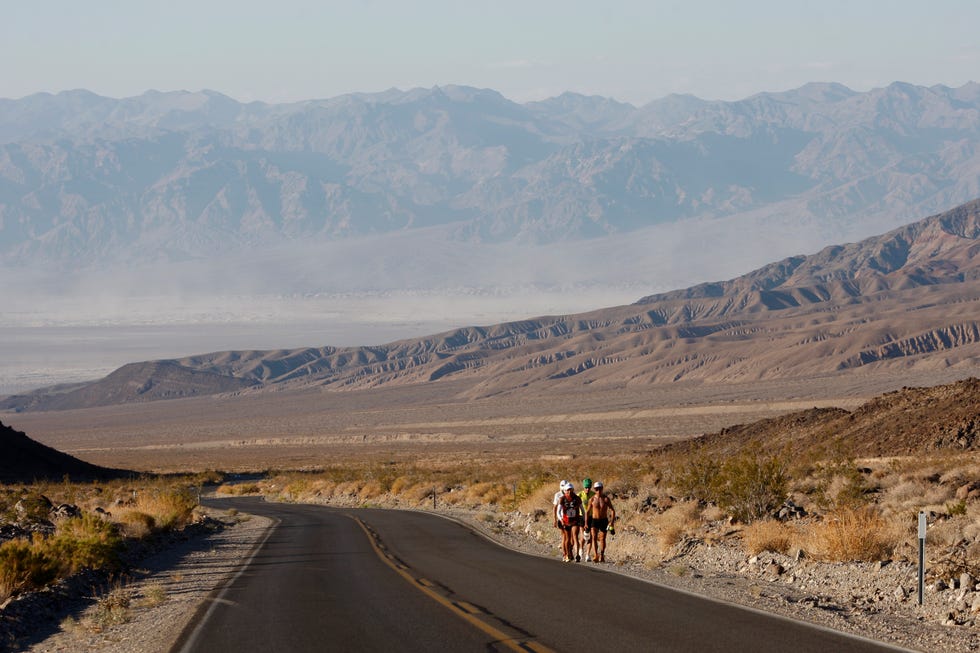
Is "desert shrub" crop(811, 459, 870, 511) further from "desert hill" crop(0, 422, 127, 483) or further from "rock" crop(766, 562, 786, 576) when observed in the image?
"desert hill" crop(0, 422, 127, 483)

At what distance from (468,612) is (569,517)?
6027mm

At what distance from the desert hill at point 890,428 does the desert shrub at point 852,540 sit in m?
13.4

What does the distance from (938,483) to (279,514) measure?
22.6 meters

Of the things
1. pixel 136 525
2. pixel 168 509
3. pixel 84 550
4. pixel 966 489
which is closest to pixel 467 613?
pixel 84 550

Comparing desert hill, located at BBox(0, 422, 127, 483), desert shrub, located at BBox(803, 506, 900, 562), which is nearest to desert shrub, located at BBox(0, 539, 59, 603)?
desert shrub, located at BBox(803, 506, 900, 562)

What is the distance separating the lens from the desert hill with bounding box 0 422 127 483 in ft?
198

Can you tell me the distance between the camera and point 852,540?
16406mm

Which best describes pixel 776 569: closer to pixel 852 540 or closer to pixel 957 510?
pixel 852 540

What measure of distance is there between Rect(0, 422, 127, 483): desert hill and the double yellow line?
4390 centimetres

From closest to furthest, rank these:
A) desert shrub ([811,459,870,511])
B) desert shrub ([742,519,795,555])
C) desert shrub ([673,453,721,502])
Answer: desert shrub ([742,519,795,555]) < desert shrub ([811,459,870,511]) < desert shrub ([673,453,721,502])

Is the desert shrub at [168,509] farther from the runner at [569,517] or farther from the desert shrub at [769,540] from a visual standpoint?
the desert shrub at [769,540]

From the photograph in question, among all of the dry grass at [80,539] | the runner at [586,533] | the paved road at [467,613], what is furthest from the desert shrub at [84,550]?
the runner at [586,533]

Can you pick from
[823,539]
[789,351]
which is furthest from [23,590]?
[789,351]

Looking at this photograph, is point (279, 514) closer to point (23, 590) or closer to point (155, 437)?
point (23, 590)
